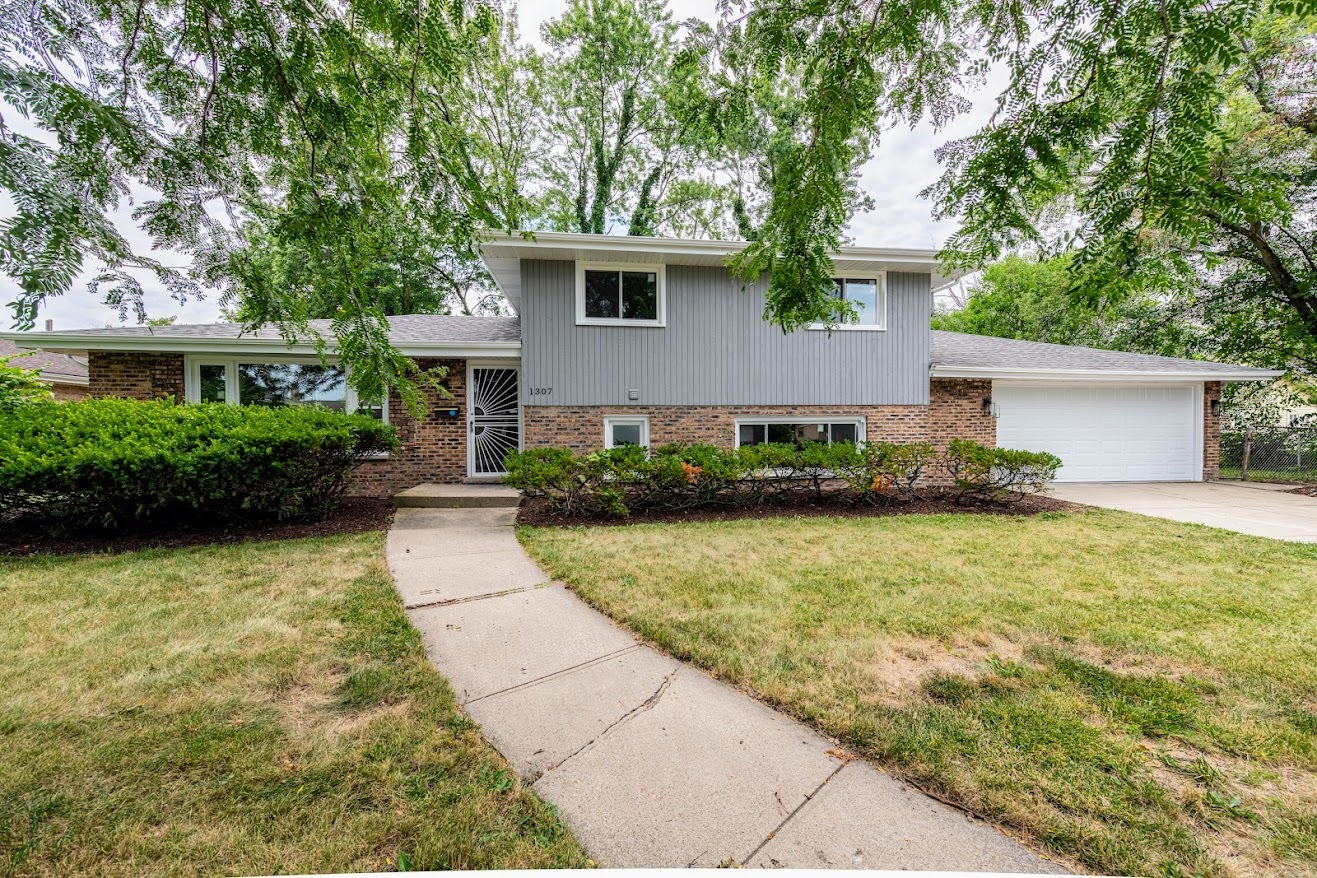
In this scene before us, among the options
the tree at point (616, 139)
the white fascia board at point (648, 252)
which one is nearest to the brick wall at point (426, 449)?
the white fascia board at point (648, 252)

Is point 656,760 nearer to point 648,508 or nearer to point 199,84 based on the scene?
point 199,84

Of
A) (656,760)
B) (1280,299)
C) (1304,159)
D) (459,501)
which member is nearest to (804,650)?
(656,760)

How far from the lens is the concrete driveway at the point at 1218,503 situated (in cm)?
685

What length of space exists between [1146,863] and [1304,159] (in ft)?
Result: 49.2

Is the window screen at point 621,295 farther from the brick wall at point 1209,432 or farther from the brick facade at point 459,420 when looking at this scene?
the brick wall at point 1209,432

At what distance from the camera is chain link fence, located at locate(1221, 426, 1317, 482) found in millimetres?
12008

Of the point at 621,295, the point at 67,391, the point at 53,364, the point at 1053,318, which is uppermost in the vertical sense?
the point at 1053,318

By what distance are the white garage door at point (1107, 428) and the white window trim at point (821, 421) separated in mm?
3197

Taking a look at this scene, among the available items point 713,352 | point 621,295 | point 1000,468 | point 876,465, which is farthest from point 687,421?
point 1000,468

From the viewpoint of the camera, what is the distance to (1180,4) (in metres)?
2.17

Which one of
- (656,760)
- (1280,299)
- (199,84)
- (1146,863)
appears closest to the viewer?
(1146,863)

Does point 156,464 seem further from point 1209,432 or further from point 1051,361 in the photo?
point 1209,432

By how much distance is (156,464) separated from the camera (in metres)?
5.32

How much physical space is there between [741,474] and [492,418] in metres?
4.71
